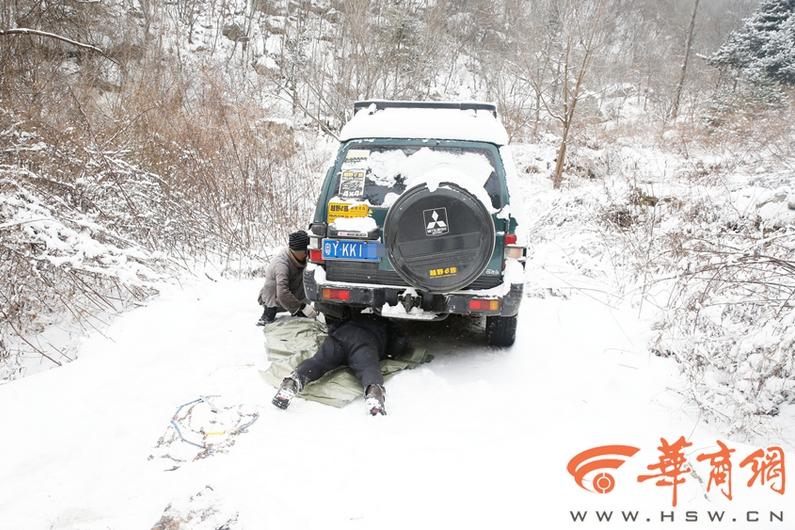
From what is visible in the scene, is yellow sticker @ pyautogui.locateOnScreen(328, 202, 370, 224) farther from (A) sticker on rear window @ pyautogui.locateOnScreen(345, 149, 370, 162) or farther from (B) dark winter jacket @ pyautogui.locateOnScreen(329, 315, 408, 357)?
(B) dark winter jacket @ pyautogui.locateOnScreen(329, 315, 408, 357)

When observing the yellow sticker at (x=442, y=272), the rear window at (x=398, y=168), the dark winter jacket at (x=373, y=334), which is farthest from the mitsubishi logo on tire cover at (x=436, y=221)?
the dark winter jacket at (x=373, y=334)

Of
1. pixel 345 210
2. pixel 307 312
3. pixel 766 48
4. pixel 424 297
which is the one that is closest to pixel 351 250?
pixel 345 210

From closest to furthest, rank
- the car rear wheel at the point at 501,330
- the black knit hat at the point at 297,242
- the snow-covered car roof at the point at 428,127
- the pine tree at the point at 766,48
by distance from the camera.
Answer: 1. the snow-covered car roof at the point at 428,127
2. the car rear wheel at the point at 501,330
3. the black knit hat at the point at 297,242
4. the pine tree at the point at 766,48

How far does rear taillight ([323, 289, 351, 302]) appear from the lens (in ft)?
11.6

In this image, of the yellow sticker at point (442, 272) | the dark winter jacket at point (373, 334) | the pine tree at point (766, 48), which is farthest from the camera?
the pine tree at point (766, 48)

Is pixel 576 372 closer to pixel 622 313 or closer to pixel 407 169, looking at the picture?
pixel 622 313

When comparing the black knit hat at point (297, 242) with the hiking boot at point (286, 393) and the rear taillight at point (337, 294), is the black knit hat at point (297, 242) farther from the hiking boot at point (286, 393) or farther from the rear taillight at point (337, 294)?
the hiking boot at point (286, 393)

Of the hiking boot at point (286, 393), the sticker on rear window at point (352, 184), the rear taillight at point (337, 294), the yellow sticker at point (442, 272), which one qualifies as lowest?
the hiking boot at point (286, 393)

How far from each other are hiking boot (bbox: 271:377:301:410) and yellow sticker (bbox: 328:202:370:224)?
1.27 m

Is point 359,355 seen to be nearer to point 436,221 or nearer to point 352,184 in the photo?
point 436,221

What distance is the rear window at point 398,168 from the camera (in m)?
3.48

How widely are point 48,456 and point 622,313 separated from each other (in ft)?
16.7

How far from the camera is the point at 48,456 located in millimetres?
2551

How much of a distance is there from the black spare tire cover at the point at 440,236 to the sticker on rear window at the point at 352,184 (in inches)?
16.2
